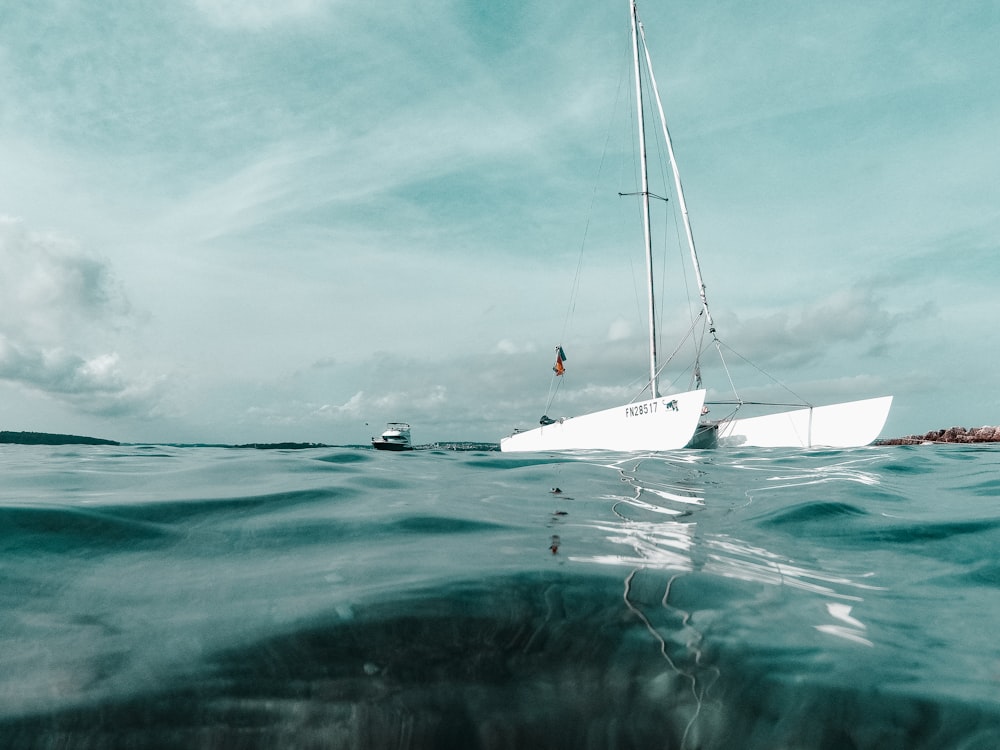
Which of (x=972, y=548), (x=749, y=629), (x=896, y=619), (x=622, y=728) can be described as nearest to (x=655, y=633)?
(x=749, y=629)

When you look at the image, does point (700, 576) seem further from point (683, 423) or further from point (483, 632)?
point (683, 423)

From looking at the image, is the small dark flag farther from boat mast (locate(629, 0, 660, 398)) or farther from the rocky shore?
the rocky shore

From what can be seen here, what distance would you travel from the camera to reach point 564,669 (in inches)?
57.7

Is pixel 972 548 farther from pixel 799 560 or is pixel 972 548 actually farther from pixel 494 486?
pixel 494 486

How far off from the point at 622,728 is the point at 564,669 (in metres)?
0.22

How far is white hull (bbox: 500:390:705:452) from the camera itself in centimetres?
1664

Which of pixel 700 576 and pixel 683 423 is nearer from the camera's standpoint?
pixel 700 576

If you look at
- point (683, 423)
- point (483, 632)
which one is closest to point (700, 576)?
point (483, 632)

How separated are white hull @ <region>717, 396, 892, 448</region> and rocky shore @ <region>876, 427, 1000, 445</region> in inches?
555

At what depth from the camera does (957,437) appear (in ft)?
96.4

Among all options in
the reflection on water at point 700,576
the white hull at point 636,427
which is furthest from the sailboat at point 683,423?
the reflection on water at point 700,576

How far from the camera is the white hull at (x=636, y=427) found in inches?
655

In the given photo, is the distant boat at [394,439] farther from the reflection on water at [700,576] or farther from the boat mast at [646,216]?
the reflection on water at [700,576]

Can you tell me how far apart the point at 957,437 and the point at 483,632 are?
3637 cm
